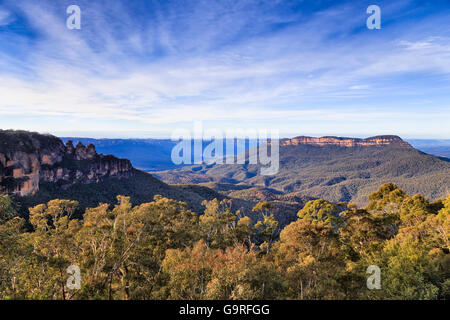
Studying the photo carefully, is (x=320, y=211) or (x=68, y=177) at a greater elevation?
(x=320, y=211)

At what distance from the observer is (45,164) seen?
7875 centimetres

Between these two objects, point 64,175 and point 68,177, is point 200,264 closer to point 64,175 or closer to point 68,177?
point 68,177

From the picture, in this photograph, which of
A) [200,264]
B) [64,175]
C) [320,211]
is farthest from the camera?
[64,175]

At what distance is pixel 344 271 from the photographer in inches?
691

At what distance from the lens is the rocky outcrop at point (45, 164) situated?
209ft

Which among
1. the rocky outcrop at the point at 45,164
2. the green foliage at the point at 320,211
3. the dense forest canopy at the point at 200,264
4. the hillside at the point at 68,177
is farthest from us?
the hillside at the point at 68,177

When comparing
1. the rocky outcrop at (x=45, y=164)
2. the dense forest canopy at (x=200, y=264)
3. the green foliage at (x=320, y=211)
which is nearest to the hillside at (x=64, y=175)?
the rocky outcrop at (x=45, y=164)

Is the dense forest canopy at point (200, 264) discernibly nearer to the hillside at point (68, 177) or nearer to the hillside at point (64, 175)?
the hillside at point (68, 177)

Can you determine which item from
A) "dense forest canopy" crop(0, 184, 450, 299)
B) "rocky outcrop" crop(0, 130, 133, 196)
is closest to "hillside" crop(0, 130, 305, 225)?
"rocky outcrop" crop(0, 130, 133, 196)

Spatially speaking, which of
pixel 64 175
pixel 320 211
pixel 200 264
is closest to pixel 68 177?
pixel 64 175

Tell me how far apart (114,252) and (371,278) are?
1984cm

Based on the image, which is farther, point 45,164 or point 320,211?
point 45,164
